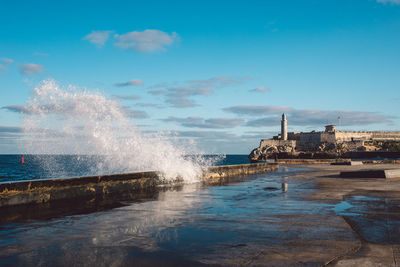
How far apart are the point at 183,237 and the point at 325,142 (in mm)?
109506

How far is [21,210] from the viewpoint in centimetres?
696

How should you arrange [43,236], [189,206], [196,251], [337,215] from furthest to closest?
1. [189,206]
2. [337,215]
3. [43,236]
4. [196,251]

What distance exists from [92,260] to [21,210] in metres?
4.13

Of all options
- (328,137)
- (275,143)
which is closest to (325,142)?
(328,137)

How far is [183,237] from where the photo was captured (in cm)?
468

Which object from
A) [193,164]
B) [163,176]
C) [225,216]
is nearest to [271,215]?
[225,216]

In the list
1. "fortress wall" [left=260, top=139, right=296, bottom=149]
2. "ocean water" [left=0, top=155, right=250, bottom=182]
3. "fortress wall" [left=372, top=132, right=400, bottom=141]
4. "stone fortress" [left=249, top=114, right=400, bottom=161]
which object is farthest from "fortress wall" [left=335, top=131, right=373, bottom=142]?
"ocean water" [left=0, top=155, right=250, bottom=182]

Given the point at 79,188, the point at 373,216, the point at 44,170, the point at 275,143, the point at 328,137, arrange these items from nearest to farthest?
1. the point at 373,216
2. the point at 79,188
3. the point at 44,170
4. the point at 275,143
5. the point at 328,137

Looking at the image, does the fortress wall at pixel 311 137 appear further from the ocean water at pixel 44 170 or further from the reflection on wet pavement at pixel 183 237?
the reflection on wet pavement at pixel 183 237

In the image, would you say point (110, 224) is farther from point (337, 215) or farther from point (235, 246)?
point (337, 215)

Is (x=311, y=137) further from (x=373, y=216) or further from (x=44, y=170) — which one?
(x=373, y=216)

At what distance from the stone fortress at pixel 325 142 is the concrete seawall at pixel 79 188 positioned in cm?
8189

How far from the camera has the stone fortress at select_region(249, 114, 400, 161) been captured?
98500mm

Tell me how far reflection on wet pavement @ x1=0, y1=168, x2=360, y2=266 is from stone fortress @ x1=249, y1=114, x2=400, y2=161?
86.3 m
